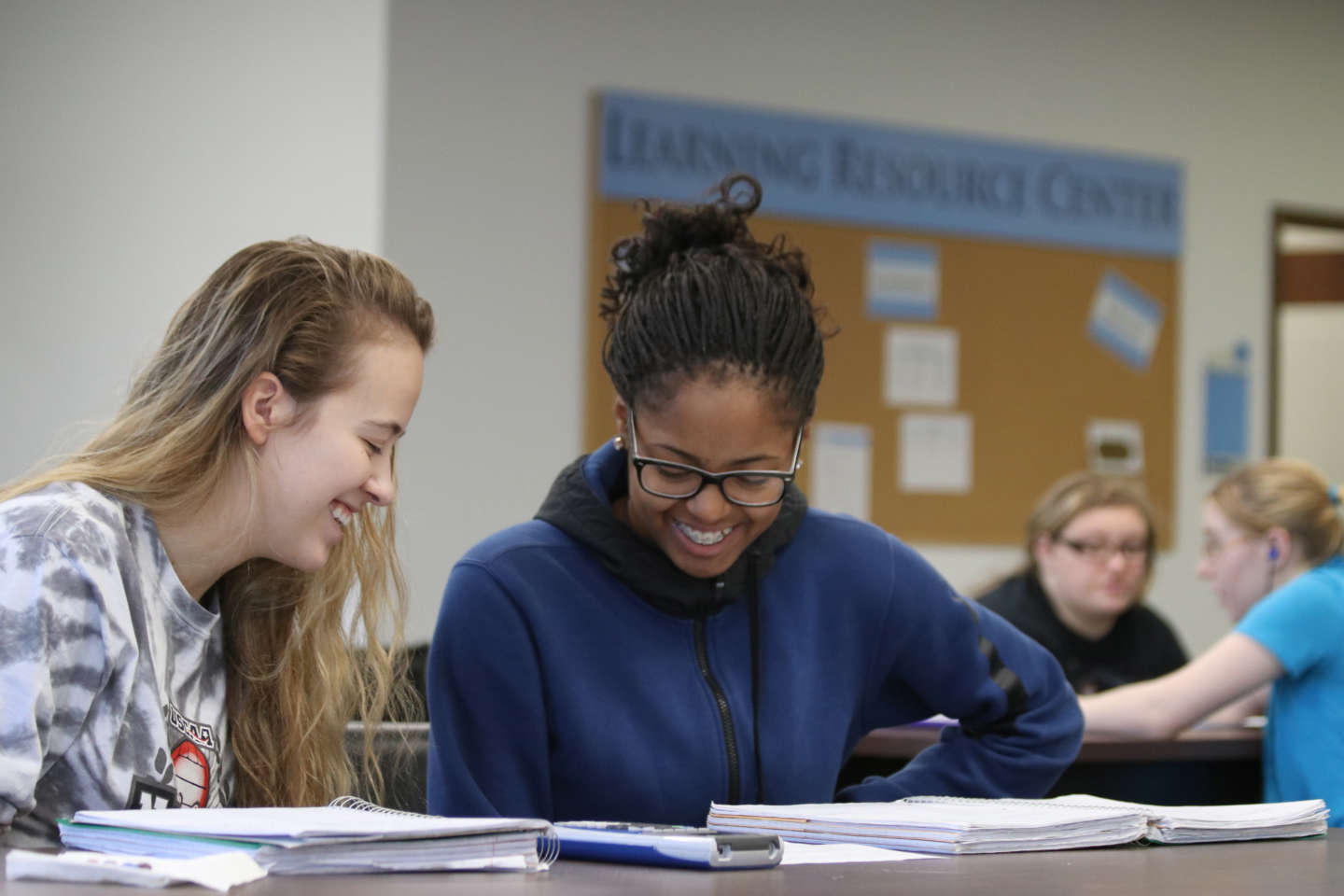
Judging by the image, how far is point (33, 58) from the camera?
312 centimetres

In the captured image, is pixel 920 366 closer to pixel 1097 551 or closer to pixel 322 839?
pixel 1097 551

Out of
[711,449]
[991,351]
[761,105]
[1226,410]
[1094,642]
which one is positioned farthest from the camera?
[1226,410]

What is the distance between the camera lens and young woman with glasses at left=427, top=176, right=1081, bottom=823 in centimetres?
157

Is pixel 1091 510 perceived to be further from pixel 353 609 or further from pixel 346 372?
pixel 346 372

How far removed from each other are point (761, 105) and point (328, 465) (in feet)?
11.0

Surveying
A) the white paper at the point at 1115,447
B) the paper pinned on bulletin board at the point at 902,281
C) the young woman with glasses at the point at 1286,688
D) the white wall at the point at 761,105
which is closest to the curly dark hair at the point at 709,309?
the young woman with glasses at the point at 1286,688

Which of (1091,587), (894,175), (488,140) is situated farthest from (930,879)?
(894,175)

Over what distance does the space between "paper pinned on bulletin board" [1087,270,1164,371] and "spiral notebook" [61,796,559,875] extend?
4.30 m

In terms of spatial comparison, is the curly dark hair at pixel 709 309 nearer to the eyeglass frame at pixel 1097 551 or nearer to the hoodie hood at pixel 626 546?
the hoodie hood at pixel 626 546

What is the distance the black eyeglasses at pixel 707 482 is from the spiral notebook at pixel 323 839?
51 cm

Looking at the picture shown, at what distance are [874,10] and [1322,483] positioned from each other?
7.88 feet

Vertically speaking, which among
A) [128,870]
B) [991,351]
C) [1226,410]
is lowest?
[128,870]

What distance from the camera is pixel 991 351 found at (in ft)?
16.2

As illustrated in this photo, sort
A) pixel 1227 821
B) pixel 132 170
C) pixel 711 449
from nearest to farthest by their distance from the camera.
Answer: pixel 1227 821 < pixel 711 449 < pixel 132 170
